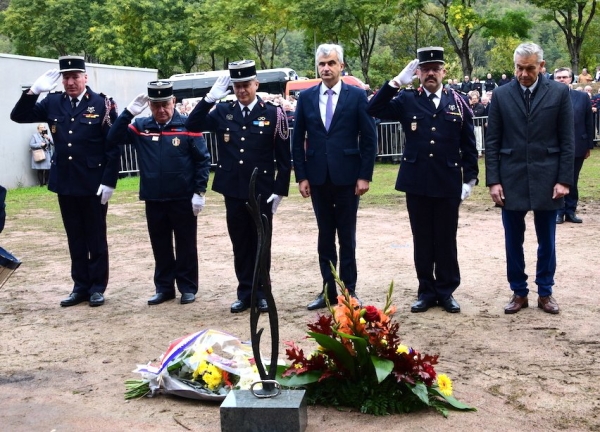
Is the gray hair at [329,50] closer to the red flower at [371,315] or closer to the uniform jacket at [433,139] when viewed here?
the uniform jacket at [433,139]

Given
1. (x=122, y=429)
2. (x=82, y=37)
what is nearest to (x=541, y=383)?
(x=122, y=429)

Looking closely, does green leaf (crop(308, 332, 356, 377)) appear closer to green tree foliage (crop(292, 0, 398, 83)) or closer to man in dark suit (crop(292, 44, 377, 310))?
man in dark suit (crop(292, 44, 377, 310))

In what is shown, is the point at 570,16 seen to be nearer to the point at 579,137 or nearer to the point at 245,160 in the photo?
the point at 579,137

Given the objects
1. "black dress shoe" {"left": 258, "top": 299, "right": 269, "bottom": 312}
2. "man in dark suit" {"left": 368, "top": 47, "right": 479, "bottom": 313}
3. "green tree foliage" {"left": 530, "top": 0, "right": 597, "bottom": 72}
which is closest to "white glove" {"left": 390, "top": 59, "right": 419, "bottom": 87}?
"man in dark suit" {"left": 368, "top": 47, "right": 479, "bottom": 313}

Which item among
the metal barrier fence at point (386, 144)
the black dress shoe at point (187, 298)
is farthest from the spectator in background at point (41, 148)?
the black dress shoe at point (187, 298)

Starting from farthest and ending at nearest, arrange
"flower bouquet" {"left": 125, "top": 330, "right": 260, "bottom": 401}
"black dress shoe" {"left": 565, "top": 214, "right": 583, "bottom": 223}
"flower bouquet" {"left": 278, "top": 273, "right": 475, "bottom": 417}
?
1. "black dress shoe" {"left": 565, "top": 214, "right": 583, "bottom": 223}
2. "flower bouquet" {"left": 125, "top": 330, "right": 260, "bottom": 401}
3. "flower bouquet" {"left": 278, "top": 273, "right": 475, "bottom": 417}

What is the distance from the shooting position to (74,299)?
27.2 feet

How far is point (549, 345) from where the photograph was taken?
20.4 feet

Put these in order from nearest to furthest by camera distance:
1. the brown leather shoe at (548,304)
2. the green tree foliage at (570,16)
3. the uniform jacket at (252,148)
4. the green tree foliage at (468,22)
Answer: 1. the brown leather shoe at (548,304)
2. the uniform jacket at (252,148)
3. the green tree foliage at (468,22)
4. the green tree foliage at (570,16)

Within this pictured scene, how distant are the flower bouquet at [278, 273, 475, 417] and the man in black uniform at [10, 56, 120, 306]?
357cm

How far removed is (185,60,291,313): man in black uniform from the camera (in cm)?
762

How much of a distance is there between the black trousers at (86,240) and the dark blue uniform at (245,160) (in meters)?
1.31

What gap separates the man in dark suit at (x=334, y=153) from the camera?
294 inches

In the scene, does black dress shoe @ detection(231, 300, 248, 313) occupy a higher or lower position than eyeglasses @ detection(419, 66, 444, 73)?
lower
